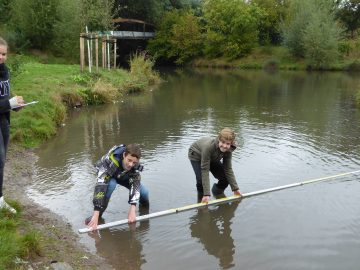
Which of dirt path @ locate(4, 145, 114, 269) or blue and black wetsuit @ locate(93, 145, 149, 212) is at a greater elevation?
blue and black wetsuit @ locate(93, 145, 149, 212)

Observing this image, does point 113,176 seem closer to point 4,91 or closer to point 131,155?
point 131,155

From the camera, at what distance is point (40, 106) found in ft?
39.5

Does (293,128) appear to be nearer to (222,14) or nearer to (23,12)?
(23,12)

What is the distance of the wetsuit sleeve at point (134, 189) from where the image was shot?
5.94 m

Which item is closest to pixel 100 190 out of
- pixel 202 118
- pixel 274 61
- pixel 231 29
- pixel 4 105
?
pixel 4 105

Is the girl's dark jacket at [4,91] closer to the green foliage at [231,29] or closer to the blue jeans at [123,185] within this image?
the blue jeans at [123,185]

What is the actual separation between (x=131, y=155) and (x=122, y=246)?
118cm

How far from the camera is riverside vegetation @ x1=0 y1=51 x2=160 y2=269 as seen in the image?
15.4 feet

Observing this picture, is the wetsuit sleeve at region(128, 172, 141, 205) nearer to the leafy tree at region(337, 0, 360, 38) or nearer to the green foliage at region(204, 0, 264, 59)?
the green foliage at region(204, 0, 264, 59)

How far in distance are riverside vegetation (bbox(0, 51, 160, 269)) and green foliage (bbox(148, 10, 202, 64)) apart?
2659 cm

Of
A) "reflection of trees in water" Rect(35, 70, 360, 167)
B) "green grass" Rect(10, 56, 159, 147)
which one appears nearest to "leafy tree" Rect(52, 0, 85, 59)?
"green grass" Rect(10, 56, 159, 147)

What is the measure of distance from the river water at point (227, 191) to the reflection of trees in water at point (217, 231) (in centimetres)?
1

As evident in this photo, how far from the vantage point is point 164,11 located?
57.1m

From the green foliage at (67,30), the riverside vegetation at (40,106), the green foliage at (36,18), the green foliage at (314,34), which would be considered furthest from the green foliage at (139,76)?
the green foliage at (314,34)
